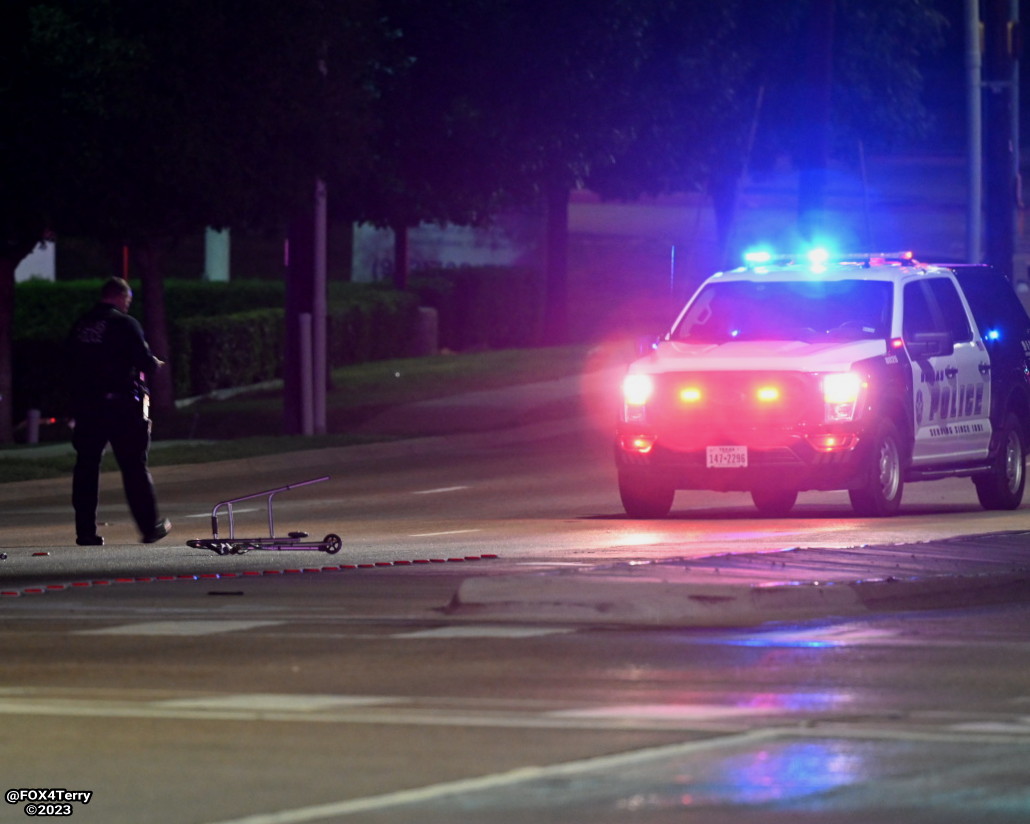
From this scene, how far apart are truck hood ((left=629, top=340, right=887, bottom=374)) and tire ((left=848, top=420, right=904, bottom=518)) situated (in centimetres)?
58

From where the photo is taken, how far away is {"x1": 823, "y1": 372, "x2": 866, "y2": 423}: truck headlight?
56.4 ft

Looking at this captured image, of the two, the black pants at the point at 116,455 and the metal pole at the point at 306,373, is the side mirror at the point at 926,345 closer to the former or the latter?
the black pants at the point at 116,455

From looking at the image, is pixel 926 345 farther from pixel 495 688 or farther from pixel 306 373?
pixel 306 373

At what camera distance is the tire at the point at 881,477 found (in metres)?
17.4

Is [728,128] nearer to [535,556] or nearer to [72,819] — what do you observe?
[535,556]

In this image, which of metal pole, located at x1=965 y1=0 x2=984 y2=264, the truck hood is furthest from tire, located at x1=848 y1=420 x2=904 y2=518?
metal pole, located at x1=965 y1=0 x2=984 y2=264

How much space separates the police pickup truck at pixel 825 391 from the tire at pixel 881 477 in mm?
15

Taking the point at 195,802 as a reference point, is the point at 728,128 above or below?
above

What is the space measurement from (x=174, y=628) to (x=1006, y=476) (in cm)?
970

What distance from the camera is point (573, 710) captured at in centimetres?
887

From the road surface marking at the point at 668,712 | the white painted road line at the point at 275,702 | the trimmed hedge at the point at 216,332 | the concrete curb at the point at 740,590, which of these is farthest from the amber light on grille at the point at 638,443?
the trimmed hedge at the point at 216,332

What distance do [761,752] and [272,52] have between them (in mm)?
20524

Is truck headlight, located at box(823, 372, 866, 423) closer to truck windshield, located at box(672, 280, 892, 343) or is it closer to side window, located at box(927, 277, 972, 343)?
truck windshield, located at box(672, 280, 892, 343)

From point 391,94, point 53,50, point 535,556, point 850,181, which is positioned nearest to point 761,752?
point 535,556
